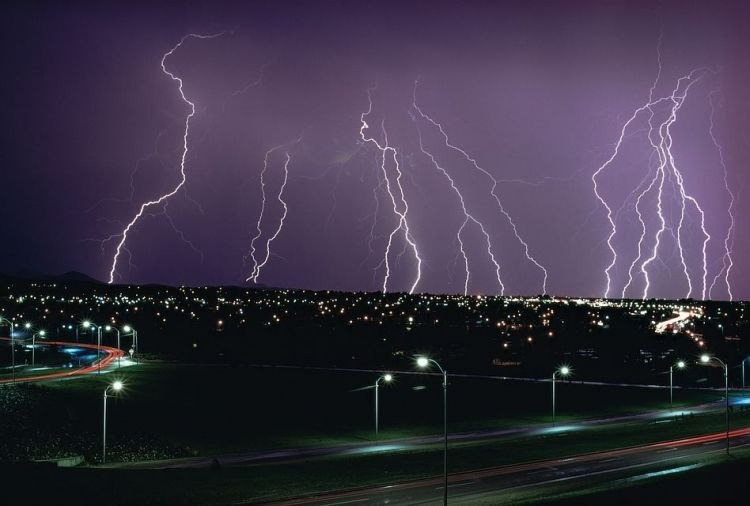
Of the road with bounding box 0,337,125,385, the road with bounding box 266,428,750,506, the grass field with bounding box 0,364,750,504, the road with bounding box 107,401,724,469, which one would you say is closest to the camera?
the road with bounding box 266,428,750,506

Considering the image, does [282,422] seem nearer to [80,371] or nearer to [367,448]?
[367,448]

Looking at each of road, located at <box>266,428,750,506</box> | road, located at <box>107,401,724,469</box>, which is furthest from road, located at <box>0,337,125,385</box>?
road, located at <box>266,428,750,506</box>

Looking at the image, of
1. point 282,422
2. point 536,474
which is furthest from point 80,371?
point 536,474

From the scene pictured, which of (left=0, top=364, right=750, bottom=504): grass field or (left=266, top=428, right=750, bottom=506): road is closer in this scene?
(left=266, top=428, right=750, bottom=506): road

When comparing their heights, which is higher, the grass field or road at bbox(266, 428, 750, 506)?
road at bbox(266, 428, 750, 506)

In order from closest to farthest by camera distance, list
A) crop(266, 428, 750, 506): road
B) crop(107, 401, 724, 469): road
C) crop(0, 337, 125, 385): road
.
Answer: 1. crop(266, 428, 750, 506): road
2. crop(107, 401, 724, 469): road
3. crop(0, 337, 125, 385): road

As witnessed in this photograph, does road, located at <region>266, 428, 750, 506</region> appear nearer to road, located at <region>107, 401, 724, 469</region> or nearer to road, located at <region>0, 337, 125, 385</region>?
road, located at <region>107, 401, 724, 469</region>

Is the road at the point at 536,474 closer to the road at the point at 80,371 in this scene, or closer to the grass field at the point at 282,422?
the grass field at the point at 282,422

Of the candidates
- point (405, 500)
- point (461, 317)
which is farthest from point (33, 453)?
point (461, 317)
